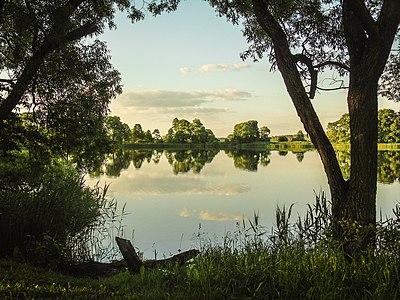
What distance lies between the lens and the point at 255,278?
4504mm

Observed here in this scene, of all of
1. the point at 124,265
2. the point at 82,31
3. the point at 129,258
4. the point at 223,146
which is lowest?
the point at 124,265

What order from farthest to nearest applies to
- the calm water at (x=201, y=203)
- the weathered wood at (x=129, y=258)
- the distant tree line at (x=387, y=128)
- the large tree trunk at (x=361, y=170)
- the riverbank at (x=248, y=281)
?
1. the distant tree line at (x=387, y=128)
2. the calm water at (x=201, y=203)
3. the weathered wood at (x=129, y=258)
4. the large tree trunk at (x=361, y=170)
5. the riverbank at (x=248, y=281)

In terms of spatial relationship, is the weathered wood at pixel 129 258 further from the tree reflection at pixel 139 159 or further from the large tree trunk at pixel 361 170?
the tree reflection at pixel 139 159

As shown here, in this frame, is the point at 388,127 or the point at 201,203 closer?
the point at 201,203

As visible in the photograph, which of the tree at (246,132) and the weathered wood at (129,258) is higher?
the tree at (246,132)

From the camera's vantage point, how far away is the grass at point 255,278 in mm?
4145

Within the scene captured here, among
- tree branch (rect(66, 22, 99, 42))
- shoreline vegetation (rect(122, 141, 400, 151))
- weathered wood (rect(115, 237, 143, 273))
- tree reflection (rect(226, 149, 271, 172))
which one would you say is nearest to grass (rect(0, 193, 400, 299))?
weathered wood (rect(115, 237, 143, 273))

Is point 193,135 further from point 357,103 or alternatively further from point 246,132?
point 357,103

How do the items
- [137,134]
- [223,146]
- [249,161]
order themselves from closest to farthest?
1. [249,161]
2. [137,134]
3. [223,146]

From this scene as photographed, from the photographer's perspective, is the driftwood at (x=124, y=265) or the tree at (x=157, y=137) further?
the tree at (x=157, y=137)

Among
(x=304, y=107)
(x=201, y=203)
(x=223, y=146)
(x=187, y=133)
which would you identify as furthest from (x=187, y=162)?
(x=223, y=146)

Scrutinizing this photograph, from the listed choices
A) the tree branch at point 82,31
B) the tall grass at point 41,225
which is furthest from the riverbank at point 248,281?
the tree branch at point 82,31

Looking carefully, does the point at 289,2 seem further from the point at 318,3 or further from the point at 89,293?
the point at 89,293

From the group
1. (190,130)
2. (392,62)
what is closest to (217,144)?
(190,130)
